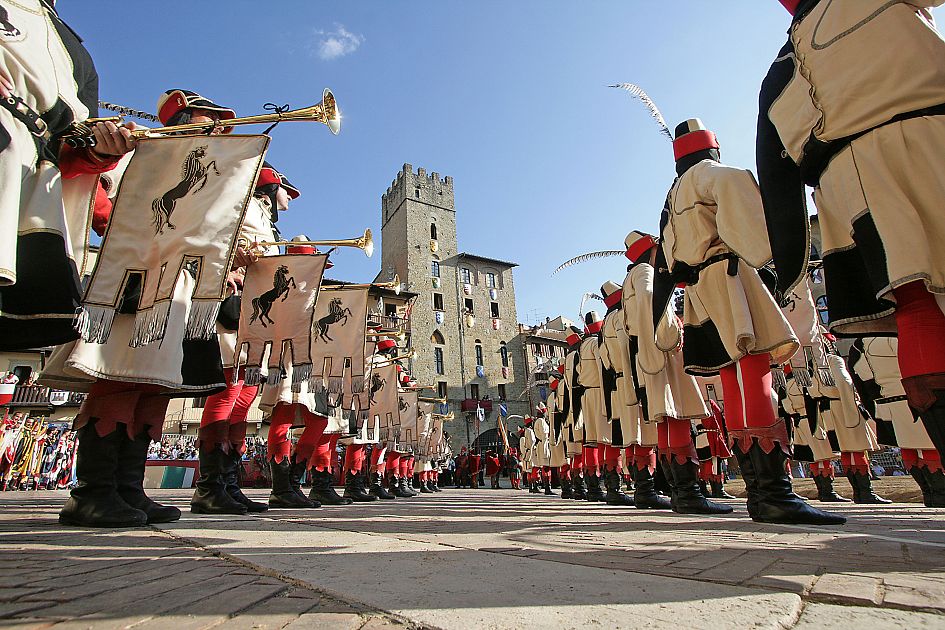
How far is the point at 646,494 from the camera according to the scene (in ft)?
18.7

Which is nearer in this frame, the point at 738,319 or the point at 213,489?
the point at 738,319

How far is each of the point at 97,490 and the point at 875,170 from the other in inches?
151

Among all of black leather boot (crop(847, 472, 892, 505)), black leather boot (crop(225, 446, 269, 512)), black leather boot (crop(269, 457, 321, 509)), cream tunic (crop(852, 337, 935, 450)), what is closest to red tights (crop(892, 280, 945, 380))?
cream tunic (crop(852, 337, 935, 450))

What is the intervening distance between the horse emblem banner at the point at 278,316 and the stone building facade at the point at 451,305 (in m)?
39.4

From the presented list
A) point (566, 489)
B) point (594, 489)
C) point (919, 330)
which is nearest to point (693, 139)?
point (919, 330)

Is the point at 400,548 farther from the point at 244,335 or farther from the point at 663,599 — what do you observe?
the point at 244,335

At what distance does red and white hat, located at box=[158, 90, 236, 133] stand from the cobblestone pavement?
3151 millimetres

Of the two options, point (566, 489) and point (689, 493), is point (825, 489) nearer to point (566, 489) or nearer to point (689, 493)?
point (689, 493)

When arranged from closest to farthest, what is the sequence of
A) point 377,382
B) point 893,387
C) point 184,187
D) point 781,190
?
point 781,190 < point 184,187 < point 893,387 < point 377,382

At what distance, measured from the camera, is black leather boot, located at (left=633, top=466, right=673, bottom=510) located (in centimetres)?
559

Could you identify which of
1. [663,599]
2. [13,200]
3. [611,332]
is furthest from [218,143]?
[611,332]

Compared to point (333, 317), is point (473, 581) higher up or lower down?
lower down

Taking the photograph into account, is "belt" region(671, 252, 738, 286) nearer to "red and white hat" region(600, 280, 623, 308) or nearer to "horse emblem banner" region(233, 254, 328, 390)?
"red and white hat" region(600, 280, 623, 308)

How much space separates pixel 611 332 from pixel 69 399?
30633 mm
